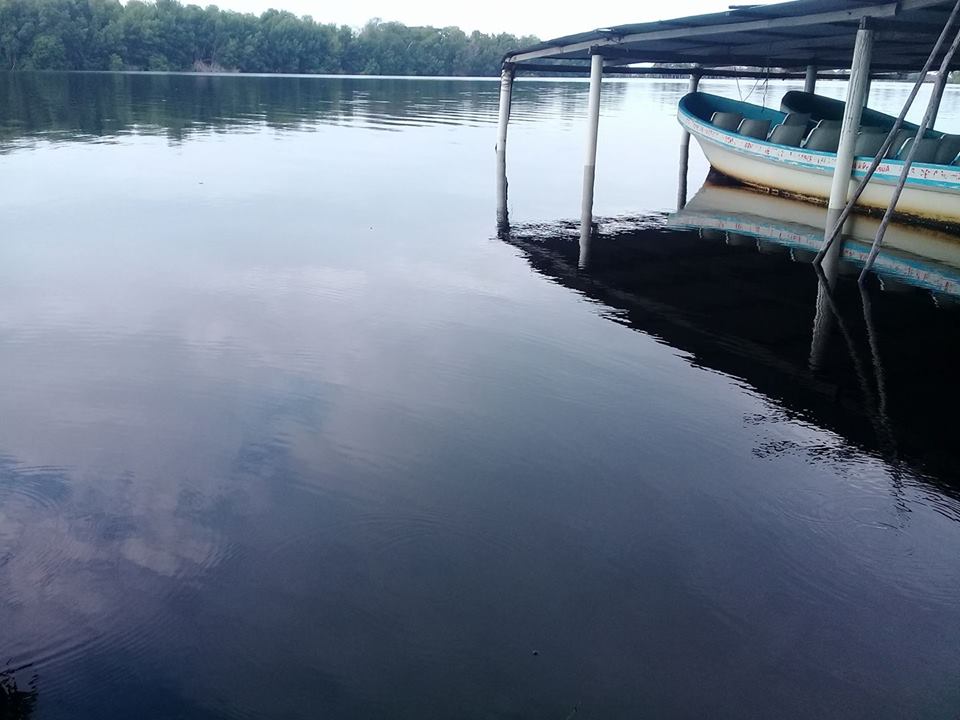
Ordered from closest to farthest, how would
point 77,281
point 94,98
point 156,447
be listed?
point 156,447
point 77,281
point 94,98

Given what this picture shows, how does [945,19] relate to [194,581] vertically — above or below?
above

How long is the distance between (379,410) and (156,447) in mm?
2073

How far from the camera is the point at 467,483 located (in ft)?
21.1

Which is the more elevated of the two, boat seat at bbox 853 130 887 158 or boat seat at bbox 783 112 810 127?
boat seat at bbox 783 112 810 127

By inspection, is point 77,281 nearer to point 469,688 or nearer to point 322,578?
point 322,578

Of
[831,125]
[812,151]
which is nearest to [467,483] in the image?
[812,151]

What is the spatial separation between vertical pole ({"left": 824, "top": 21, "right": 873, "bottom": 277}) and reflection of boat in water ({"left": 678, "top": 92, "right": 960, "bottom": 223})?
39cm

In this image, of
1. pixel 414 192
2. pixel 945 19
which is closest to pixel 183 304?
pixel 414 192

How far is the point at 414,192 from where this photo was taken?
20891mm

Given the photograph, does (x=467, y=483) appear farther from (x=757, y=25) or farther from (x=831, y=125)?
(x=831, y=125)

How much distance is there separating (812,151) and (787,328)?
1143 cm

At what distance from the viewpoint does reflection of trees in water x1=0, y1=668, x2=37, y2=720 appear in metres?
3.99

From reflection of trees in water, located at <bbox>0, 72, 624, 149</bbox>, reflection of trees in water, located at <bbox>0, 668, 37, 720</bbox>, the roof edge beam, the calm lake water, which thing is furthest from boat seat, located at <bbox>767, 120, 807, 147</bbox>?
reflection of trees in water, located at <bbox>0, 668, 37, 720</bbox>

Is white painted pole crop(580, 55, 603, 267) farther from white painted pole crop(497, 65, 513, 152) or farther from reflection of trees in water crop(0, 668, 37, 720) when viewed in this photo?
reflection of trees in water crop(0, 668, 37, 720)
